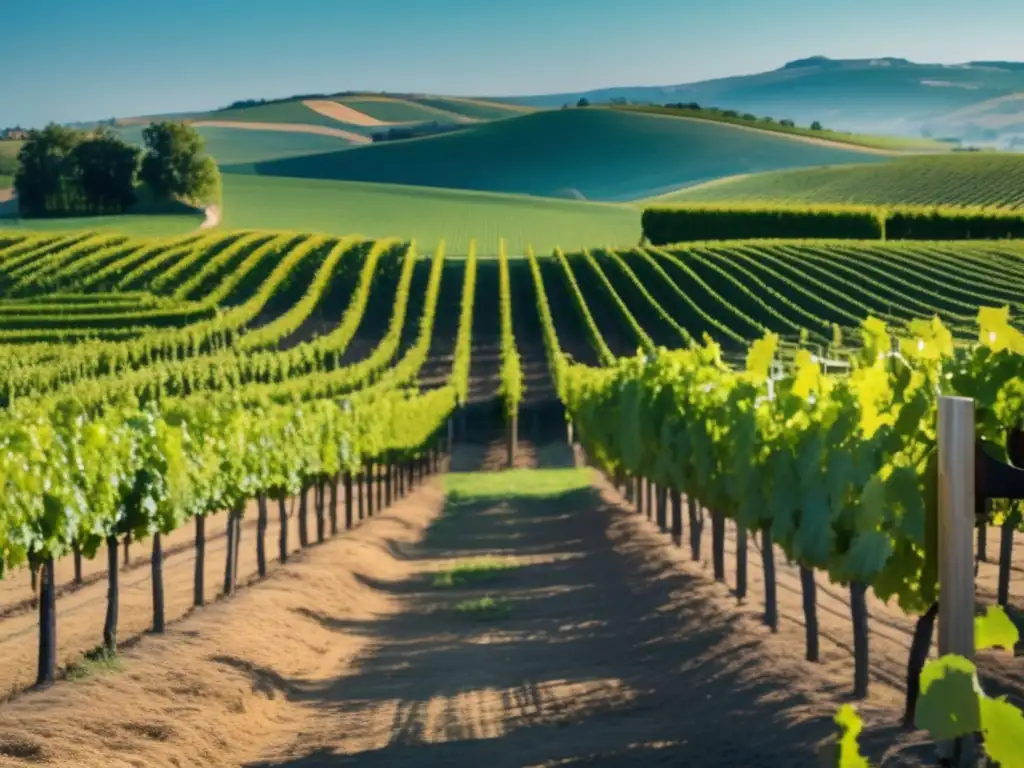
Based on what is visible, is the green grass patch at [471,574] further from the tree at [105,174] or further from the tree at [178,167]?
the tree at [105,174]

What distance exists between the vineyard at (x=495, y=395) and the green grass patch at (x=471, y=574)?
108 inches

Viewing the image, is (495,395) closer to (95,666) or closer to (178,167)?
(95,666)

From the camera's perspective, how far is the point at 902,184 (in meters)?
134

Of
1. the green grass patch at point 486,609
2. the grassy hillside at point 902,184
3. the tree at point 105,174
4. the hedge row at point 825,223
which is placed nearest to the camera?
the green grass patch at point 486,609

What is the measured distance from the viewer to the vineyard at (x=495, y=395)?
11148mm

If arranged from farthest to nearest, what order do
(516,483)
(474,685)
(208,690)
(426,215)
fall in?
1. (426,215)
2. (516,483)
3. (474,685)
4. (208,690)

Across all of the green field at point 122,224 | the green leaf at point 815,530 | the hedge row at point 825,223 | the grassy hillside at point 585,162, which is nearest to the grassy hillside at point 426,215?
the hedge row at point 825,223

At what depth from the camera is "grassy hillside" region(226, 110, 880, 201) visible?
615ft

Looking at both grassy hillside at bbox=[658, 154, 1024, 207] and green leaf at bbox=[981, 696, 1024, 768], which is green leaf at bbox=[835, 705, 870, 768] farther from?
grassy hillside at bbox=[658, 154, 1024, 207]

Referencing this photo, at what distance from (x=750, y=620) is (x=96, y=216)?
102m

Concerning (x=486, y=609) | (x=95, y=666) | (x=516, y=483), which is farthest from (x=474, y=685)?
(x=516, y=483)

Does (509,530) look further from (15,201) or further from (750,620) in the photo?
(15,201)

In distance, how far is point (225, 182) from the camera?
149500 mm

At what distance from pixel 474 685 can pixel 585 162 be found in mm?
185854
